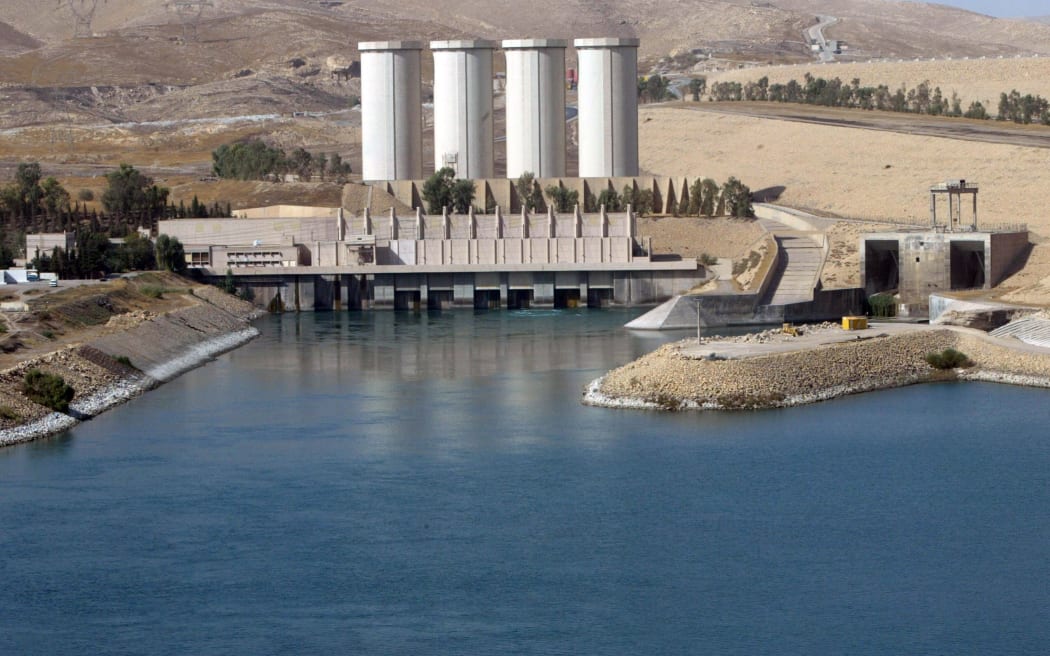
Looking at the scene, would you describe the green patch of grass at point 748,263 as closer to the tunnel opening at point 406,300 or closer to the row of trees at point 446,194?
the tunnel opening at point 406,300

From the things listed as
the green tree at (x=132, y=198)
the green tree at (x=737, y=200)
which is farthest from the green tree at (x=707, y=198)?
the green tree at (x=132, y=198)

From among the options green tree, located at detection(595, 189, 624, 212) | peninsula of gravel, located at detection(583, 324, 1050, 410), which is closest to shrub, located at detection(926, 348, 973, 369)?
peninsula of gravel, located at detection(583, 324, 1050, 410)

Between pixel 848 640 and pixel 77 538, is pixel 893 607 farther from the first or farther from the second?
pixel 77 538

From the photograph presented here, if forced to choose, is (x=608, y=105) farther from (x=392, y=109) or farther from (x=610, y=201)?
(x=392, y=109)

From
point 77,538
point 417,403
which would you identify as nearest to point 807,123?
point 417,403

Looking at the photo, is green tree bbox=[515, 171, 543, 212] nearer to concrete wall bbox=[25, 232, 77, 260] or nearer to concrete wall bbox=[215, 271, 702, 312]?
concrete wall bbox=[215, 271, 702, 312]

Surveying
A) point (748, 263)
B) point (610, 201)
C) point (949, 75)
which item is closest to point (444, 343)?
point (748, 263)
